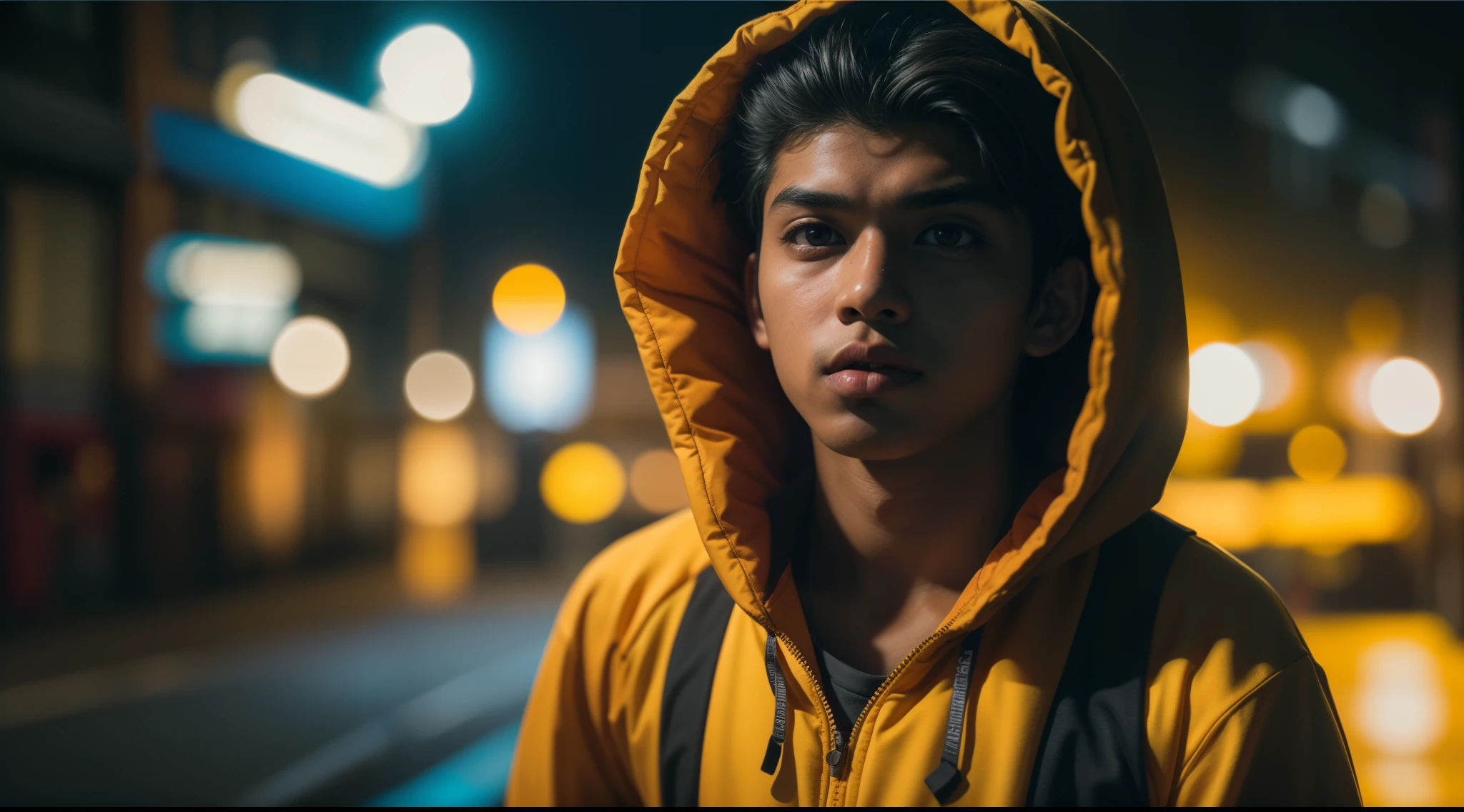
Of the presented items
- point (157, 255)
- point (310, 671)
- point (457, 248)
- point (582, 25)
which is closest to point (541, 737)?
point (582, 25)

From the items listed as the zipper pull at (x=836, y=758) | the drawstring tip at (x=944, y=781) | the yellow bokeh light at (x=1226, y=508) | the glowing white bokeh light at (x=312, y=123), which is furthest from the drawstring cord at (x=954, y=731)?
the glowing white bokeh light at (x=312, y=123)

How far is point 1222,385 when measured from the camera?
7.15 metres

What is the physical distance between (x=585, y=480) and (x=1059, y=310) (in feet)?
31.3

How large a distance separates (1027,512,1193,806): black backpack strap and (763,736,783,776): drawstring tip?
0.95 ft

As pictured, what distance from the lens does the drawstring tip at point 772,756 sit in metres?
1.16

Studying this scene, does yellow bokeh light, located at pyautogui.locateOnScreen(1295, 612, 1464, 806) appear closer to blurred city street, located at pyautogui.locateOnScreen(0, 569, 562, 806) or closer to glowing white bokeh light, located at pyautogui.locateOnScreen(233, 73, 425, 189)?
blurred city street, located at pyautogui.locateOnScreen(0, 569, 562, 806)

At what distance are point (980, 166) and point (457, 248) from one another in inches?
387

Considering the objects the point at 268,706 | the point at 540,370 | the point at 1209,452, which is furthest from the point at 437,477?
the point at 1209,452

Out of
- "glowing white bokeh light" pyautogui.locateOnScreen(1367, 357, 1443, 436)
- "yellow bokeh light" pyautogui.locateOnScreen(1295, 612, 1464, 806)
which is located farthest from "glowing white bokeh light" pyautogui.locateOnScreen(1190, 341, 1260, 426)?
"yellow bokeh light" pyautogui.locateOnScreen(1295, 612, 1464, 806)

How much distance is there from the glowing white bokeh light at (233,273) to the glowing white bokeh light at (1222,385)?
26.9 ft

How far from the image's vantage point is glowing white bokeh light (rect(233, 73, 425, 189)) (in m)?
7.66

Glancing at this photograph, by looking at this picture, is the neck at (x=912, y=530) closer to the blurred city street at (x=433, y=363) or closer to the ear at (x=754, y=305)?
the ear at (x=754, y=305)

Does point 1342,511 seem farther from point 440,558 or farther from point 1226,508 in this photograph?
point 440,558

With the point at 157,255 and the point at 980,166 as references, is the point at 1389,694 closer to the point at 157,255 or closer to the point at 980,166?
the point at 980,166
